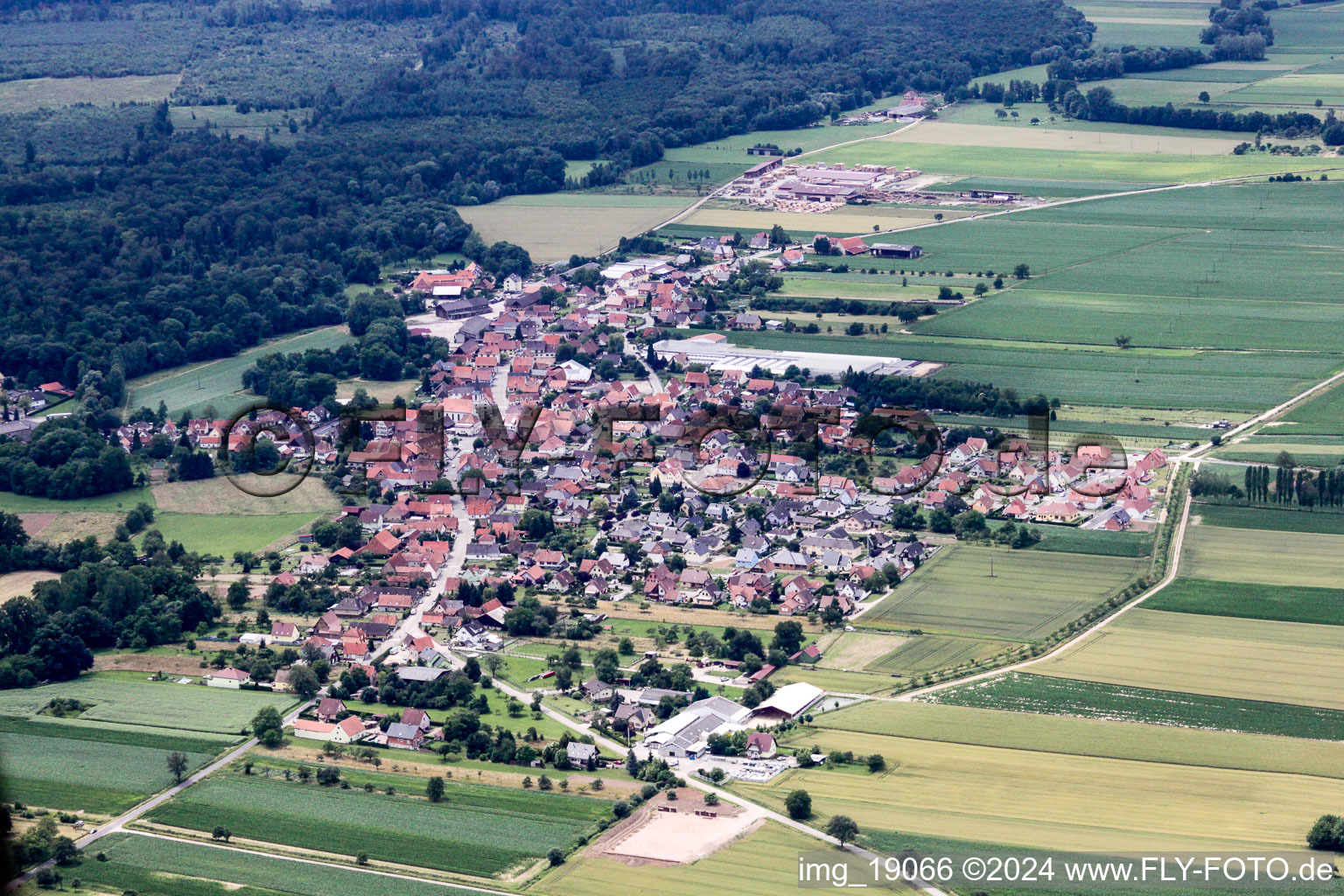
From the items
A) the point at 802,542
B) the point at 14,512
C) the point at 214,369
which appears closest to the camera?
the point at 802,542

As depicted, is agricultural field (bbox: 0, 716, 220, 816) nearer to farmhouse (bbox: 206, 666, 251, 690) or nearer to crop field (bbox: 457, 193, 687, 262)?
farmhouse (bbox: 206, 666, 251, 690)

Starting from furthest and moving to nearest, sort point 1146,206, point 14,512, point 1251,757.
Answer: point 1146,206, point 14,512, point 1251,757

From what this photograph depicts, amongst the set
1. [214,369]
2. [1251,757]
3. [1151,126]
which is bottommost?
[1251,757]

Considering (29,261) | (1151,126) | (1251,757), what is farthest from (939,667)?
(1151,126)

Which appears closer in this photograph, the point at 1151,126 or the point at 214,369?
the point at 214,369

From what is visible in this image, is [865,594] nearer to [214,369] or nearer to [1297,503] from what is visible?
[1297,503]

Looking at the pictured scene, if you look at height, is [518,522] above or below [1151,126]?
below
